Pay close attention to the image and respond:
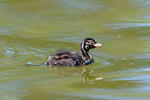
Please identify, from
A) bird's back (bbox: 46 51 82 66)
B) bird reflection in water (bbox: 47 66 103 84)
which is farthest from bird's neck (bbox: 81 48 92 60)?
bird reflection in water (bbox: 47 66 103 84)

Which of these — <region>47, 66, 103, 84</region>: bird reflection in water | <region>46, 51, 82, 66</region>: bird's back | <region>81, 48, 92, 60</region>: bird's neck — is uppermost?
<region>81, 48, 92, 60</region>: bird's neck

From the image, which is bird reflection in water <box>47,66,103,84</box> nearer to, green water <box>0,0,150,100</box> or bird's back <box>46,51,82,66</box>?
green water <box>0,0,150,100</box>

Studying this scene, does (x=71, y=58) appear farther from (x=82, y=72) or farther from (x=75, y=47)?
(x=75, y=47)

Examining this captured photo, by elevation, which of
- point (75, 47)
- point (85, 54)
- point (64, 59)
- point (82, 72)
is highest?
point (75, 47)

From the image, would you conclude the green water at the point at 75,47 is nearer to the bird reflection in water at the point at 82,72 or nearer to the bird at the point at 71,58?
the bird reflection in water at the point at 82,72

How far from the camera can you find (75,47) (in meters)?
12.2

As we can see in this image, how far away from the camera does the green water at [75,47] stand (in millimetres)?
8398

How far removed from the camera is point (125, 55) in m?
11.1

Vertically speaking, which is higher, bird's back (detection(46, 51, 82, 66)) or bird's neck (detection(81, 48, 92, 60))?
bird's neck (detection(81, 48, 92, 60))

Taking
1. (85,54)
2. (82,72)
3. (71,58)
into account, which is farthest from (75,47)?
(82,72)

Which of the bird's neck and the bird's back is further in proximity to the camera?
the bird's neck

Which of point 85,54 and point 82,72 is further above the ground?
point 85,54

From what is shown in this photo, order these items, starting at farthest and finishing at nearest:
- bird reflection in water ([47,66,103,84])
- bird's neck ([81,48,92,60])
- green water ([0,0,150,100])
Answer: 1. bird's neck ([81,48,92,60])
2. bird reflection in water ([47,66,103,84])
3. green water ([0,0,150,100])

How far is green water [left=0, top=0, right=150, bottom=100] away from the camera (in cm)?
840
